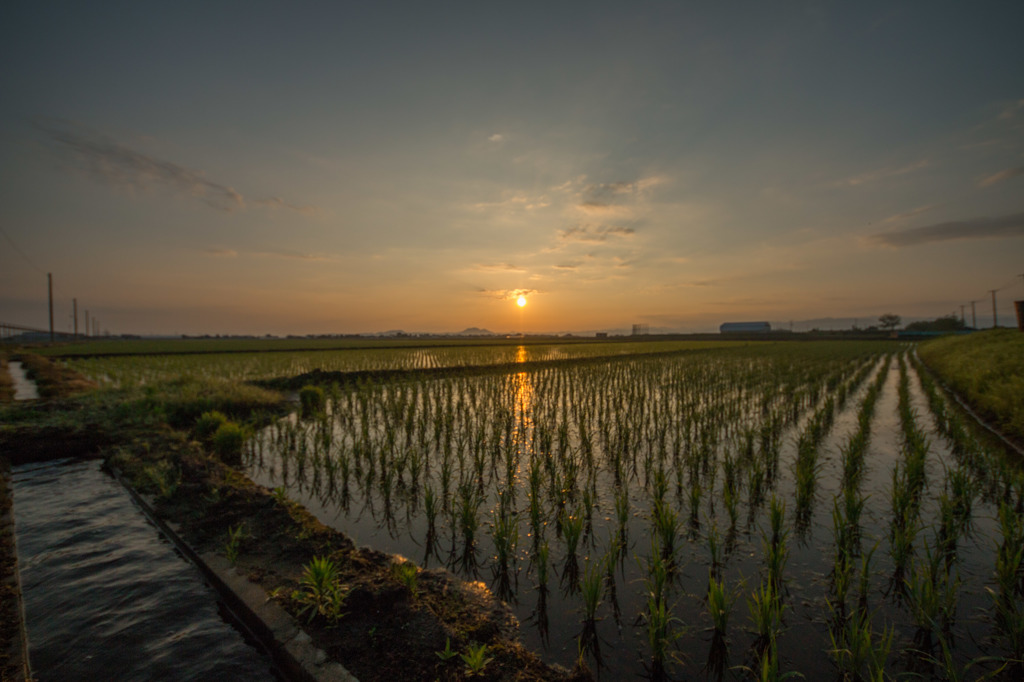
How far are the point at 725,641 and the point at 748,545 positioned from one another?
1506mm

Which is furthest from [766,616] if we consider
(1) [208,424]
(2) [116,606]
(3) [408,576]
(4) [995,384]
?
(4) [995,384]

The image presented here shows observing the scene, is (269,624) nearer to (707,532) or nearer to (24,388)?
(707,532)

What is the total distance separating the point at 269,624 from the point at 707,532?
3.91 m

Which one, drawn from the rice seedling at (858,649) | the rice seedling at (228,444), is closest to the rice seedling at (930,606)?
the rice seedling at (858,649)

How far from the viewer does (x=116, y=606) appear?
10.3 ft

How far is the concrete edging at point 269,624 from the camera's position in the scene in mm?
2445

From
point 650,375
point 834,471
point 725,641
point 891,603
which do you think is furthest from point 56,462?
point 650,375

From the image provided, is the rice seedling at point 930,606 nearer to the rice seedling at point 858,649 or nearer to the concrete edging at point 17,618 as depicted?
the rice seedling at point 858,649

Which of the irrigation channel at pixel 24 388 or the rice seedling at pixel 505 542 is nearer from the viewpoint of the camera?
the rice seedling at pixel 505 542

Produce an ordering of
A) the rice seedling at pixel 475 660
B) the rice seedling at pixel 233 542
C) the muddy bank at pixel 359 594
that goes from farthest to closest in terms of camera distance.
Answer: the rice seedling at pixel 233 542, the muddy bank at pixel 359 594, the rice seedling at pixel 475 660

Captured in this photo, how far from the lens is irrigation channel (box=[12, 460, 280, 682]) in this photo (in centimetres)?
261

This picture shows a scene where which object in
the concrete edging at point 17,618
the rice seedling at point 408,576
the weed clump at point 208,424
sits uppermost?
the weed clump at point 208,424

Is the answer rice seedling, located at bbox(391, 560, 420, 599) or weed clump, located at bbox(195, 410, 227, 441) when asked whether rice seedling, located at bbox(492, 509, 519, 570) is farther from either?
weed clump, located at bbox(195, 410, 227, 441)

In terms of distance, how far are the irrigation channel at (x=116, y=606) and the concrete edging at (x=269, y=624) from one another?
0.07m
